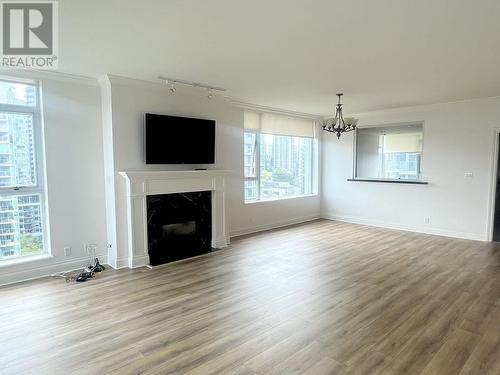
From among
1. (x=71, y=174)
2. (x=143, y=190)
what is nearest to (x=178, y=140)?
(x=143, y=190)

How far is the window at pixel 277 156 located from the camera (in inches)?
260

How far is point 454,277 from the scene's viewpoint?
4094 mm

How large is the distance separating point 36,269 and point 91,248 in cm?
68

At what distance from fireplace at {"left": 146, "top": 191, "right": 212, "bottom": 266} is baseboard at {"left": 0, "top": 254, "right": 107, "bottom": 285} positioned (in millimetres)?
977

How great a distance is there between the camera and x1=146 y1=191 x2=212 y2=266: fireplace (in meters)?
4.72

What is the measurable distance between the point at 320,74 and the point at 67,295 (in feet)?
13.2

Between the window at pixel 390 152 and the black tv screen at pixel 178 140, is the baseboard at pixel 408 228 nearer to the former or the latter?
the window at pixel 390 152

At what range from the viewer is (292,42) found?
9.96 feet

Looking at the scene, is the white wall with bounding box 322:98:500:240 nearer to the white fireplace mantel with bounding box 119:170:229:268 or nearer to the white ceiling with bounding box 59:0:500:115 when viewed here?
the white ceiling with bounding box 59:0:500:115

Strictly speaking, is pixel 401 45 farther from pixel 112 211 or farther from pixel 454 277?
pixel 112 211

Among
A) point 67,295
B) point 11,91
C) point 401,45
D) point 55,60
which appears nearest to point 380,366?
point 401,45

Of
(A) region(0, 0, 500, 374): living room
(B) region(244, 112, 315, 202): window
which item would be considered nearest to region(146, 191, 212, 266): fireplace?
(A) region(0, 0, 500, 374): living room

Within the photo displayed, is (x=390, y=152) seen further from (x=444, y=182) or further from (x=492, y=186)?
(x=492, y=186)

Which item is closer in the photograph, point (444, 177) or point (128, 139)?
point (128, 139)
